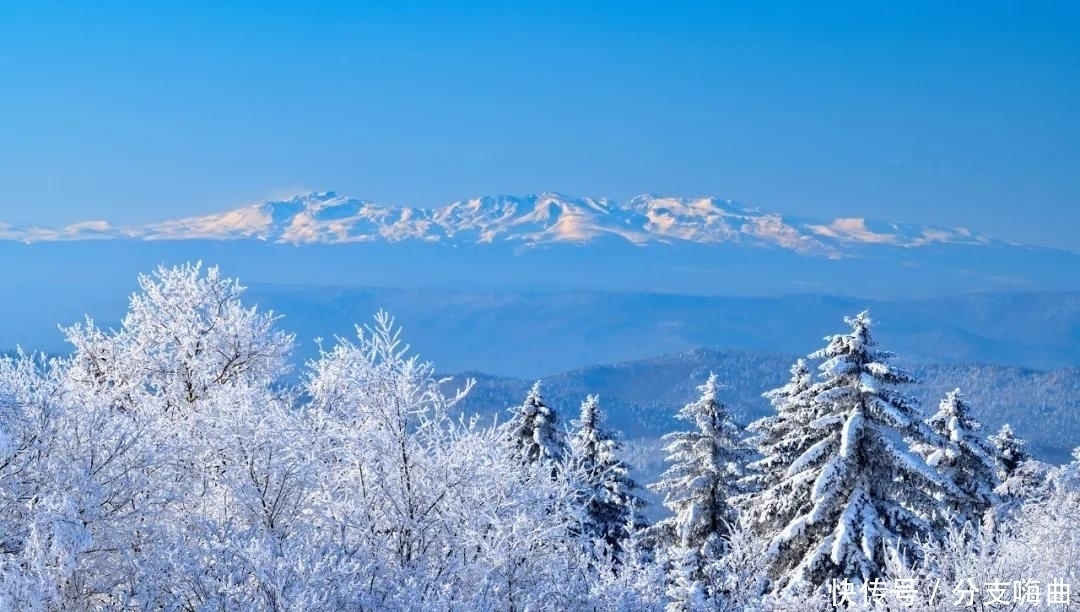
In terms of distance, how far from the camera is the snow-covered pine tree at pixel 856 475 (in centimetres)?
2306

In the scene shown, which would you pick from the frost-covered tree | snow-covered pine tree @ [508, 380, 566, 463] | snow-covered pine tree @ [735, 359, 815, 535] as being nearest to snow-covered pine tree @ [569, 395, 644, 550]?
snow-covered pine tree @ [508, 380, 566, 463]

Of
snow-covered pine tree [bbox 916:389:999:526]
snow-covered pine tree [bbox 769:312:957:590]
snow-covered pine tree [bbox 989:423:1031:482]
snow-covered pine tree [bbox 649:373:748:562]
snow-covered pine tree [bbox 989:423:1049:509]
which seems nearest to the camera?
snow-covered pine tree [bbox 769:312:957:590]

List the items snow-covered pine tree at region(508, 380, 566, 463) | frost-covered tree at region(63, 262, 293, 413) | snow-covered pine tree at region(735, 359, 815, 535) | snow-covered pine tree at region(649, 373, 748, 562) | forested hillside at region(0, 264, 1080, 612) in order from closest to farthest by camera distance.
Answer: forested hillside at region(0, 264, 1080, 612), frost-covered tree at region(63, 262, 293, 413), snow-covered pine tree at region(735, 359, 815, 535), snow-covered pine tree at region(649, 373, 748, 562), snow-covered pine tree at region(508, 380, 566, 463)

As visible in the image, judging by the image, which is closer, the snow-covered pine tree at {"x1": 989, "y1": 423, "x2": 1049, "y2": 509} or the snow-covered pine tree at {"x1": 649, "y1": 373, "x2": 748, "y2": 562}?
the snow-covered pine tree at {"x1": 649, "y1": 373, "x2": 748, "y2": 562}

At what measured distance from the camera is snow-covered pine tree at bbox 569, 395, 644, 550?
33656 mm

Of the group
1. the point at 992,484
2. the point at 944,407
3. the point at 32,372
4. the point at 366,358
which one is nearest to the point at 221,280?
the point at 32,372

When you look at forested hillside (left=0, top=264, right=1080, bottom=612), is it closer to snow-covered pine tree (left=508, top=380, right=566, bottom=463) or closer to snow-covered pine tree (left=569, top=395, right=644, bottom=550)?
snow-covered pine tree (left=569, top=395, right=644, bottom=550)

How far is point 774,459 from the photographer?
27250 mm

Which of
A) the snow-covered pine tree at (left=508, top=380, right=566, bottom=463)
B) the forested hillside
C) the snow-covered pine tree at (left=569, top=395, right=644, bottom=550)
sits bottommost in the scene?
the snow-covered pine tree at (left=569, top=395, right=644, bottom=550)

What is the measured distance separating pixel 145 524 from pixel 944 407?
27.8m

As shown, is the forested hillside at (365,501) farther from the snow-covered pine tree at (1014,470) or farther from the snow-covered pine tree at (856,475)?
the snow-covered pine tree at (1014,470)

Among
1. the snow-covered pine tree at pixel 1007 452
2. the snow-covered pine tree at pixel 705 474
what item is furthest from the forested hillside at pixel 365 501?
the snow-covered pine tree at pixel 1007 452

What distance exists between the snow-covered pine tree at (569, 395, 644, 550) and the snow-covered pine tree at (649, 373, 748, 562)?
4.28 ft

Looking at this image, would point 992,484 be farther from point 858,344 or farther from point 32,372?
→ point 32,372
